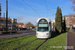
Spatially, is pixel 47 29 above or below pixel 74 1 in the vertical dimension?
below

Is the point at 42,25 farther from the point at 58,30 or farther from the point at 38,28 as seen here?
the point at 58,30

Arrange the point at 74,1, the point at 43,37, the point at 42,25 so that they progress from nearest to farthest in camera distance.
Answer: the point at 74,1 → the point at 43,37 → the point at 42,25

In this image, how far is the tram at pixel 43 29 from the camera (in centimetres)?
1375

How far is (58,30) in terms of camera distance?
31.3 metres

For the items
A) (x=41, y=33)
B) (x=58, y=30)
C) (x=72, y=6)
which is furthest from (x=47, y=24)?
(x=58, y=30)

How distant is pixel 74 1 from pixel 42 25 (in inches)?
208

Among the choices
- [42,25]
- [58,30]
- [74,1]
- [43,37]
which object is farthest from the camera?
[58,30]

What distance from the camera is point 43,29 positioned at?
14.2 m

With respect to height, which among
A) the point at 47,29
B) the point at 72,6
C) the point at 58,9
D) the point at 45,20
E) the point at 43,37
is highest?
the point at 58,9

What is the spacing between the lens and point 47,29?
1423 centimetres

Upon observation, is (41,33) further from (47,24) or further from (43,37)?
(47,24)

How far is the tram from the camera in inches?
541

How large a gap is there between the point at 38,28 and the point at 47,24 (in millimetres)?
1417

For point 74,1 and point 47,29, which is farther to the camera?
point 47,29
